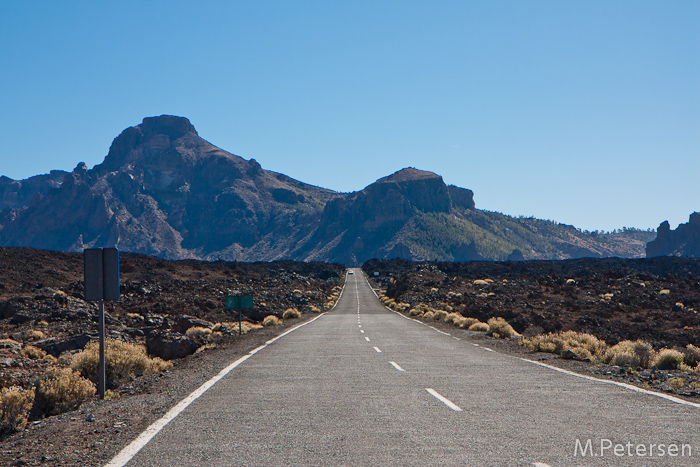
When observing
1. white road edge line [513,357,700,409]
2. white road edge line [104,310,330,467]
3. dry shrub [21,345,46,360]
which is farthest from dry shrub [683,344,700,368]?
dry shrub [21,345,46,360]

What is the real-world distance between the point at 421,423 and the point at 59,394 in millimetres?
6306

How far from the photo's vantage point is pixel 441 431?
6535 millimetres

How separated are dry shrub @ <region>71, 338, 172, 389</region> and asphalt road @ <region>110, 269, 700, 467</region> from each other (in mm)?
2962

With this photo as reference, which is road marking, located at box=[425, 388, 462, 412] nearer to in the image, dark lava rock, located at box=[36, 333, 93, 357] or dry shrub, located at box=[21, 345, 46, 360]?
dry shrub, located at box=[21, 345, 46, 360]

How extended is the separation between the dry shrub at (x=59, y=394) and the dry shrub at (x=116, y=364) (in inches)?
80.8

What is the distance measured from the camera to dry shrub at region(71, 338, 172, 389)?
1186cm

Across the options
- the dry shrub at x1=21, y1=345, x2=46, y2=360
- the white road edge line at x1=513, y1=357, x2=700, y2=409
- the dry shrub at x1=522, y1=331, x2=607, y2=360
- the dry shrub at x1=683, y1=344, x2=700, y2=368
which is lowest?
the dry shrub at x1=21, y1=345, x2=46, y2=360

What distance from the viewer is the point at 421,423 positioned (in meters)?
6.99

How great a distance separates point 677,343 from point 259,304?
104 ft

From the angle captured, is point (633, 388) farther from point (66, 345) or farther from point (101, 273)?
point (66, 345)

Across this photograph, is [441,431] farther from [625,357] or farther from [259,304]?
[259,304]

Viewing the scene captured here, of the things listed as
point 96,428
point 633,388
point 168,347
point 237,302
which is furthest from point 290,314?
point 96,428

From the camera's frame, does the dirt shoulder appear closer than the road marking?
Yes

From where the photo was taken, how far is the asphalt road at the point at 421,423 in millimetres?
5504
